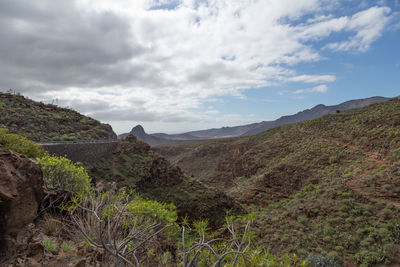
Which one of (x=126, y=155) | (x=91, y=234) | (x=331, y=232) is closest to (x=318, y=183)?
(x=331, y=232)

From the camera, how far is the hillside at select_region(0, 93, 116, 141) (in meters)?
23.7

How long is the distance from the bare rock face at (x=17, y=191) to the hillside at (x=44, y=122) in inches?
830

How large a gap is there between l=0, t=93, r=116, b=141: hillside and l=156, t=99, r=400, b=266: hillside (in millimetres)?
23405

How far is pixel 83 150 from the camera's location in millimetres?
19922

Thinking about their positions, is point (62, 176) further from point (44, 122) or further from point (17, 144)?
point (44, 122)

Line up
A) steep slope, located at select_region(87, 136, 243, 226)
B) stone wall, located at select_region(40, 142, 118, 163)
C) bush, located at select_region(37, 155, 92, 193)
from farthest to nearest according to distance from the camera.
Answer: steep slope, located at select_region(87, 136, 243, 226) < stone wall, located at select_region(40, 142, 118, 163) < bush, located at select_region(37, 155, 92, 193)

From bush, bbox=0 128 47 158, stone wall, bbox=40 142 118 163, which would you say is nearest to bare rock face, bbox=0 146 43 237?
bush, bbox=0 128 47 158

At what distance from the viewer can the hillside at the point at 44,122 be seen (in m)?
23.7

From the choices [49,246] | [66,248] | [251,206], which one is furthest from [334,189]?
[49,246]

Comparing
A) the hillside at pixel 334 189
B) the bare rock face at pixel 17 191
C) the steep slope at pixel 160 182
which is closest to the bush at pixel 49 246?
the bare rock face at pixel 17 191

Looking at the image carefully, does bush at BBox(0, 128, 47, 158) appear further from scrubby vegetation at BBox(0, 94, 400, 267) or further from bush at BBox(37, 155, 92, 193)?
bush at BBox(37, 155, 92, 193)

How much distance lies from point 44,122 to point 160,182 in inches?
699

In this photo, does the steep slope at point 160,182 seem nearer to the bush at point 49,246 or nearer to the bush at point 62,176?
the bush at point 62,176

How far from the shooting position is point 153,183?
22.5m
